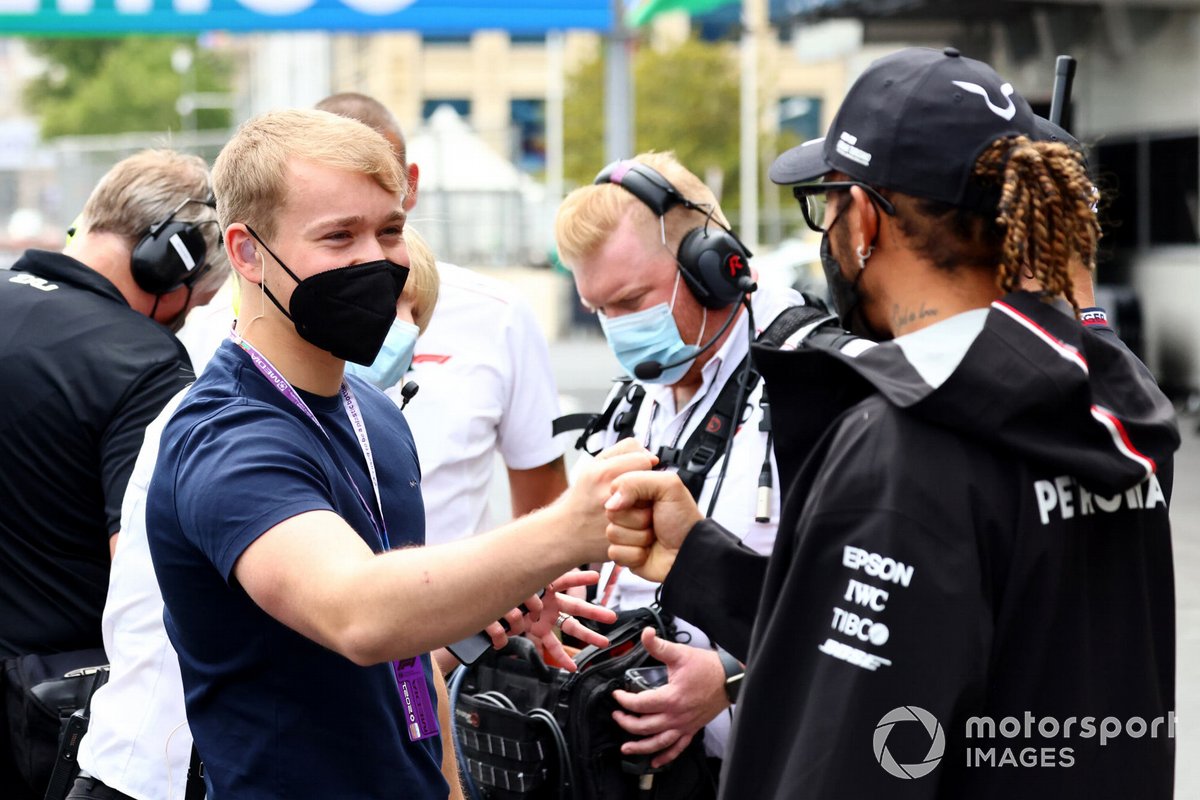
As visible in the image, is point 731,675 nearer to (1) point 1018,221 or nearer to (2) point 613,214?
(2) point 613,214

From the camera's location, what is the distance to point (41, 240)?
29828mm

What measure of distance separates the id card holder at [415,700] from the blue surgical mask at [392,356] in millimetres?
1321

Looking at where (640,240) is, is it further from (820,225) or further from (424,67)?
(424,67)

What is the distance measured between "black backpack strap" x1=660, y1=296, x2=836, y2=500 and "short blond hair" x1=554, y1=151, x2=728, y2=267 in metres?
0.44

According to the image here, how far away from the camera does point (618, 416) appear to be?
3896 mm

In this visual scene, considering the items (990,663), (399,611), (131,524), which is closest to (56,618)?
(131,524)

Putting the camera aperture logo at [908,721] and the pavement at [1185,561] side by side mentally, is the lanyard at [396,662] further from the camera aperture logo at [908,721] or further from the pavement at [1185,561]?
the pavement at [1185,561]

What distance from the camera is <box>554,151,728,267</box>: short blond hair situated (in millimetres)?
3842

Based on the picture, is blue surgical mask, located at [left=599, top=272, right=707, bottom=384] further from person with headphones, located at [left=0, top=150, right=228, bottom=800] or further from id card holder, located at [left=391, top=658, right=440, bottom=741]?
id card holder, located at [left=391, top=658, right=440, bottom=741]

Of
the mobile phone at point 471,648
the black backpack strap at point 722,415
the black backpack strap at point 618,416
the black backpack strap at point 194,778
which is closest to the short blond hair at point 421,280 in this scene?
the black backpack strap at point 618,416

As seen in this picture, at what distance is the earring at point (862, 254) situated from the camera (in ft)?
6.86

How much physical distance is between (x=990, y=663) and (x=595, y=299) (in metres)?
2.21

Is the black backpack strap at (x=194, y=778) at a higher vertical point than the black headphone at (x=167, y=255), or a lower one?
lower

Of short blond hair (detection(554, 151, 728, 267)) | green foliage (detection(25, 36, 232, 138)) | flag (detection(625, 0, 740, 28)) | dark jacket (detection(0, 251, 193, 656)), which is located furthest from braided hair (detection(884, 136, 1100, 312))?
green foliage (detection(25, 36, 232, 138))
